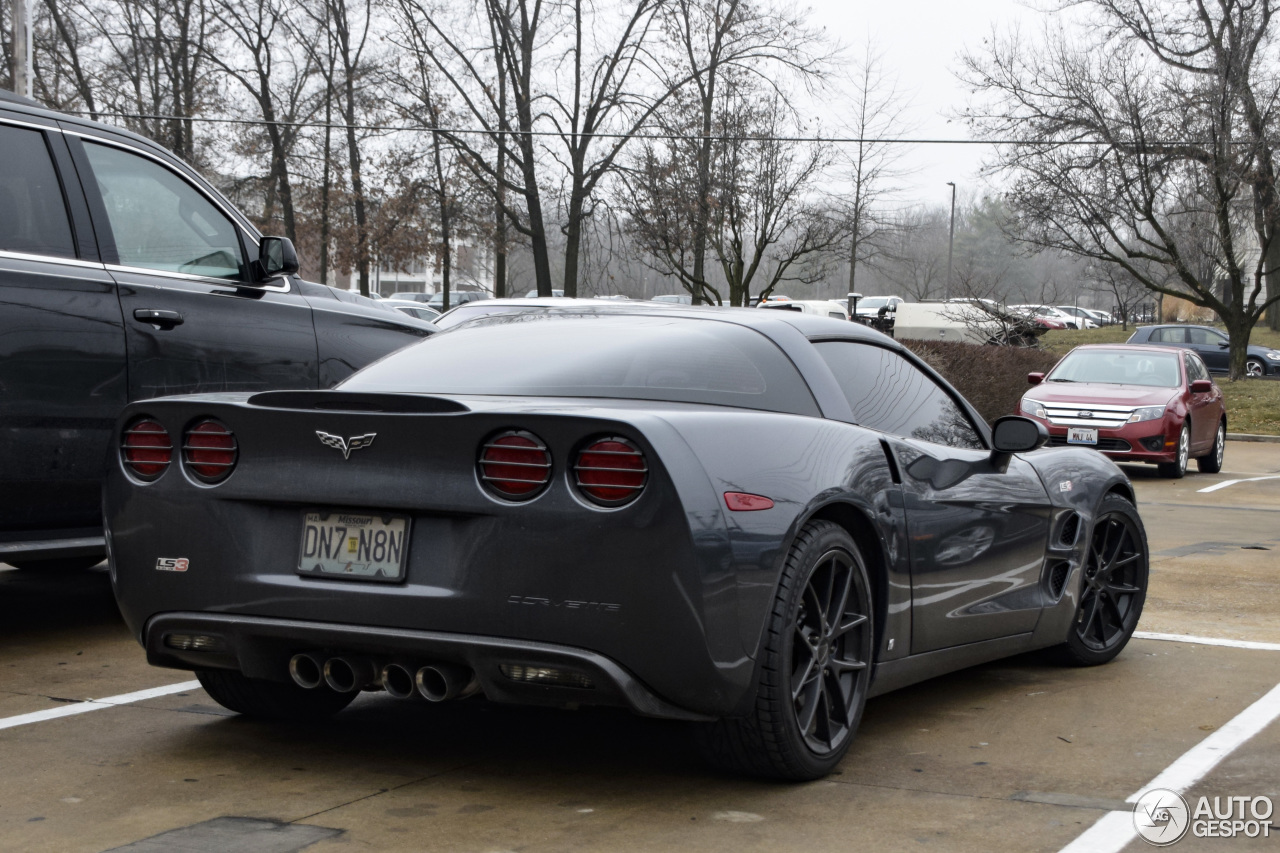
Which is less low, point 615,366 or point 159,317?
point 159,317

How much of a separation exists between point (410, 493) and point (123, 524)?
3.29 ft

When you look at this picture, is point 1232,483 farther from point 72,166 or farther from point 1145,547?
point 72,166

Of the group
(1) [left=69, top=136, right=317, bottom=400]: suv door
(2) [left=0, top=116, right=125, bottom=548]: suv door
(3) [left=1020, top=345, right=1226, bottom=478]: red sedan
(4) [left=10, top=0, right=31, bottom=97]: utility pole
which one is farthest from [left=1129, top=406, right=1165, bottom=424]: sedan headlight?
(4) [left=10, top=0, right=31, bottom=97]: utility pole

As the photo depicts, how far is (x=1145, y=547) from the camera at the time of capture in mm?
6281

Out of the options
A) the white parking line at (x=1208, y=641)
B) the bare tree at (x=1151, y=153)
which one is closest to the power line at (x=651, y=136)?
the bare tree at (x=1151, y=153)

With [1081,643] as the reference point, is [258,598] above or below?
above

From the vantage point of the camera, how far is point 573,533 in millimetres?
3555

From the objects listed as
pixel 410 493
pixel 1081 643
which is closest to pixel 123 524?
pixel 410 493

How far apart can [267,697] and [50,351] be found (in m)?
1.82

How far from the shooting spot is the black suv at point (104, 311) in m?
5.53

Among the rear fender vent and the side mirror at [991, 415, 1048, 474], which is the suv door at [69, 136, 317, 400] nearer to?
the side mirror at [991, 415, 1048, 474]

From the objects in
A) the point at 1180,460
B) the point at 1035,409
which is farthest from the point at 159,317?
the point at 1180,460

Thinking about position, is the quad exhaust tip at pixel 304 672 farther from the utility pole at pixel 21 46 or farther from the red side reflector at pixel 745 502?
the utility pole at pixel 21 46

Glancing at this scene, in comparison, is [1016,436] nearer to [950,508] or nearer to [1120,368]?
[950,508]
